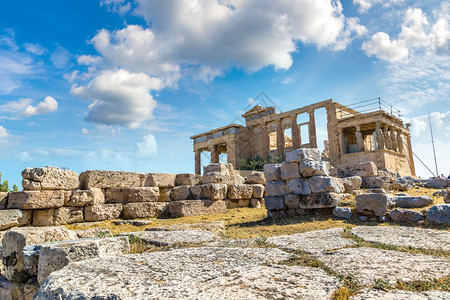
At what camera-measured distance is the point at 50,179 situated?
26.3ft

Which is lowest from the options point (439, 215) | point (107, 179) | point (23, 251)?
point (439, 215)

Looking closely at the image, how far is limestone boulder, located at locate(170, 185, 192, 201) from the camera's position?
10.5 metres

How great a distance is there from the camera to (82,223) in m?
8.29

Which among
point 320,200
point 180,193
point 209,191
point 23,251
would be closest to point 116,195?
point 180,193

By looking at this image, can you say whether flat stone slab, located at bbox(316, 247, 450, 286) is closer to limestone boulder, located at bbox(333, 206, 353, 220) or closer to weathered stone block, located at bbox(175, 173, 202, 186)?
limestone boulder, located at bbox(333, 206, 353, 220)

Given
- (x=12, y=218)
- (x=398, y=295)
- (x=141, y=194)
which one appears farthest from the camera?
(x=141, y=194)

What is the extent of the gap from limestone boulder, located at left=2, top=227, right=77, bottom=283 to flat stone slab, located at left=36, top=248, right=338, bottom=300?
3.33 feet

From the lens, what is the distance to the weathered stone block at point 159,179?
1010 cm

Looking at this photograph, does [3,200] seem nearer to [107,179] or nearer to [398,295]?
[107,179]

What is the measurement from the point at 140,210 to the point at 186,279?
300 inches

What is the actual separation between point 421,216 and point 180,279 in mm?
6045

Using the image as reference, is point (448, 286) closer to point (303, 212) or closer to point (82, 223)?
point (303, 212)

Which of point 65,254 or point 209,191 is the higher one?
point 209,191

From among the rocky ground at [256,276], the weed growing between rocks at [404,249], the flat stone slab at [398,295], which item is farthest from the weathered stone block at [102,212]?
the flat stone slab at [398,295]
